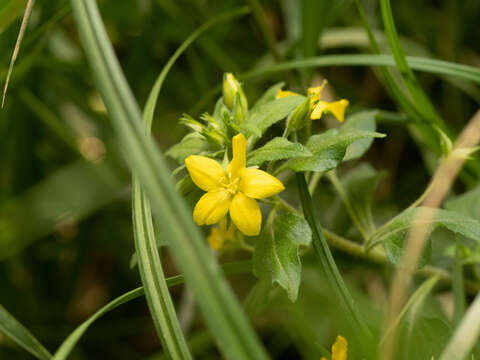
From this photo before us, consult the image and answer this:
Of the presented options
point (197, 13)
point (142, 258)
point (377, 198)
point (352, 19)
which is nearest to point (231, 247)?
point (142, 258)

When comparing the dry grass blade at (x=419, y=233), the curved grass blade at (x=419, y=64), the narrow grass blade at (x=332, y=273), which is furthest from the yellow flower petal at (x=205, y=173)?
the curved grass blade at (x=419, y=64)

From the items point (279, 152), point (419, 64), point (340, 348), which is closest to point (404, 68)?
point (419, 64)

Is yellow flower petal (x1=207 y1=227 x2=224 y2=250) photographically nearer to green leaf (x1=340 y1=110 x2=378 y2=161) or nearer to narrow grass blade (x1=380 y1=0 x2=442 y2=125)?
green leaf (x1=340 y1=110 x2=378 y2=161)

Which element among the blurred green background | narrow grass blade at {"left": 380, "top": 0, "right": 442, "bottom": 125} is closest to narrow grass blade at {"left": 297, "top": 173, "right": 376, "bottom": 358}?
narrow grass blade at {"left": 380, "top": 0, "right": 442, "bottom": 125}

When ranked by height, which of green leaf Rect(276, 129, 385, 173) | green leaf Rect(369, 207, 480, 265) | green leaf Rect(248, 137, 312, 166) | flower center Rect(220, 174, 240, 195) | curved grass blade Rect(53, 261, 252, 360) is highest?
green leaf Rect(248, 137, 312, 166)

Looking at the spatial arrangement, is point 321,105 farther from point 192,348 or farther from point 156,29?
point 156,29

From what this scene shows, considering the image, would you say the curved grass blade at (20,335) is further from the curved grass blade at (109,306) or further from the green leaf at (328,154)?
the green leaf at (328,154)

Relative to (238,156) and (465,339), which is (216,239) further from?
(465,339)
